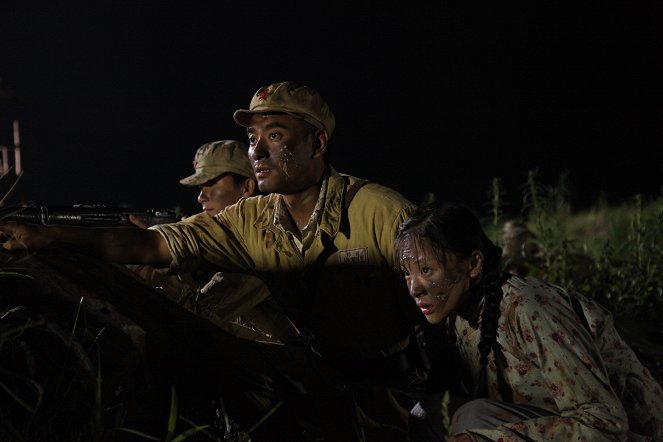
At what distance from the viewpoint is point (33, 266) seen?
331cm

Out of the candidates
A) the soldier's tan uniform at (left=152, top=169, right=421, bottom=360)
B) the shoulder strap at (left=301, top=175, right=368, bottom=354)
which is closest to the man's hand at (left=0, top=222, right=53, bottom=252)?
the soldier's tan uniform at (left=152, top=169, right=421, bottom=360)

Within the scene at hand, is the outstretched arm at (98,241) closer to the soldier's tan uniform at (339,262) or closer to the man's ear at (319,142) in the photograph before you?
the soldier's tan uniform at (339,262)

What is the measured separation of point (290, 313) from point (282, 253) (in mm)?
340

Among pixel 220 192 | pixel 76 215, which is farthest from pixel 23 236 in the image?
pixel 220 192

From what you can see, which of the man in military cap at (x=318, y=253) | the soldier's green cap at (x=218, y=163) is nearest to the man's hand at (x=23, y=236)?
the man in military cap at (x=318, y=253)

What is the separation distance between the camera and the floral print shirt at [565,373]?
2770 mm

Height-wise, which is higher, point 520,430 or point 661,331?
point 520,430

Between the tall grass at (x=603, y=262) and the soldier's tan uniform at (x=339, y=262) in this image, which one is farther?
the tall grass at (x=603, y=262)

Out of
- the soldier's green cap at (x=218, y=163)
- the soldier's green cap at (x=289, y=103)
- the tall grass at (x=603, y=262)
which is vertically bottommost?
the tall grass at (x=603, y=262)

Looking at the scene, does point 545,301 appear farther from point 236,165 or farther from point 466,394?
point 236,165

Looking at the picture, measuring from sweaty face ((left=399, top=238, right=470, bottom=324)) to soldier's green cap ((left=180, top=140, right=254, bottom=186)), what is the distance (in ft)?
10.9

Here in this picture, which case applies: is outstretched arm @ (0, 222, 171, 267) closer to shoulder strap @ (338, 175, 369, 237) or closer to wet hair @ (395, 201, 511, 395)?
shoulder strap @ (338, 175, 369, 237)

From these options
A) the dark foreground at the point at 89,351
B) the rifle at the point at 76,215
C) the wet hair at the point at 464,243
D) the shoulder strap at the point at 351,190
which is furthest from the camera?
the shoulder strap at the point at 351,190

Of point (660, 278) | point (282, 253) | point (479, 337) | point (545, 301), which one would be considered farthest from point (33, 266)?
point (660, 278)
